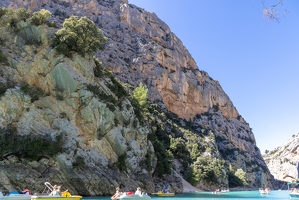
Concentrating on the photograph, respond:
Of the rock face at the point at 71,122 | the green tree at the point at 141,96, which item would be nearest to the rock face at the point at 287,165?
the rock face at the point at 71,122

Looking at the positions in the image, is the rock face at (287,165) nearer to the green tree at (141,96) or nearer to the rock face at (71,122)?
the rock face at (71,122)

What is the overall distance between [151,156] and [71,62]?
23.2 m

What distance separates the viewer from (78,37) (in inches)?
1834

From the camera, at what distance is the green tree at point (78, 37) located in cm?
4556

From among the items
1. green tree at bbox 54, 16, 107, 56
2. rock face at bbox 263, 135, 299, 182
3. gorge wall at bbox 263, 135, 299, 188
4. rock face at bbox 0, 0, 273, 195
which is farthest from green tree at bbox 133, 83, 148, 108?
rock face at bbox 263, 135, 299, 182

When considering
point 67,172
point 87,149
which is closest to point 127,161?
point 87,149

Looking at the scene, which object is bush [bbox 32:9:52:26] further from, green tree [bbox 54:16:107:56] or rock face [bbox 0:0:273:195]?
green tree [bbox 54:16:107:56]

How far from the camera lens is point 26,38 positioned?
4675 cm

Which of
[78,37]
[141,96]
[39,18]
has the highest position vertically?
[39,18]

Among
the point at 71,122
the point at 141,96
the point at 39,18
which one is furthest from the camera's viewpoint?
the point at 141,96

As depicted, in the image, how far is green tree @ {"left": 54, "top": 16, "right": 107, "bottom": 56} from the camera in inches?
1794

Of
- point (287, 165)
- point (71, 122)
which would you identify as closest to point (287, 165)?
point (287, 165)

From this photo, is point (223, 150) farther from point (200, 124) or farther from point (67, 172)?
point (67, 172)

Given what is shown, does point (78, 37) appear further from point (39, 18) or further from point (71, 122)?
point (71, 122)
